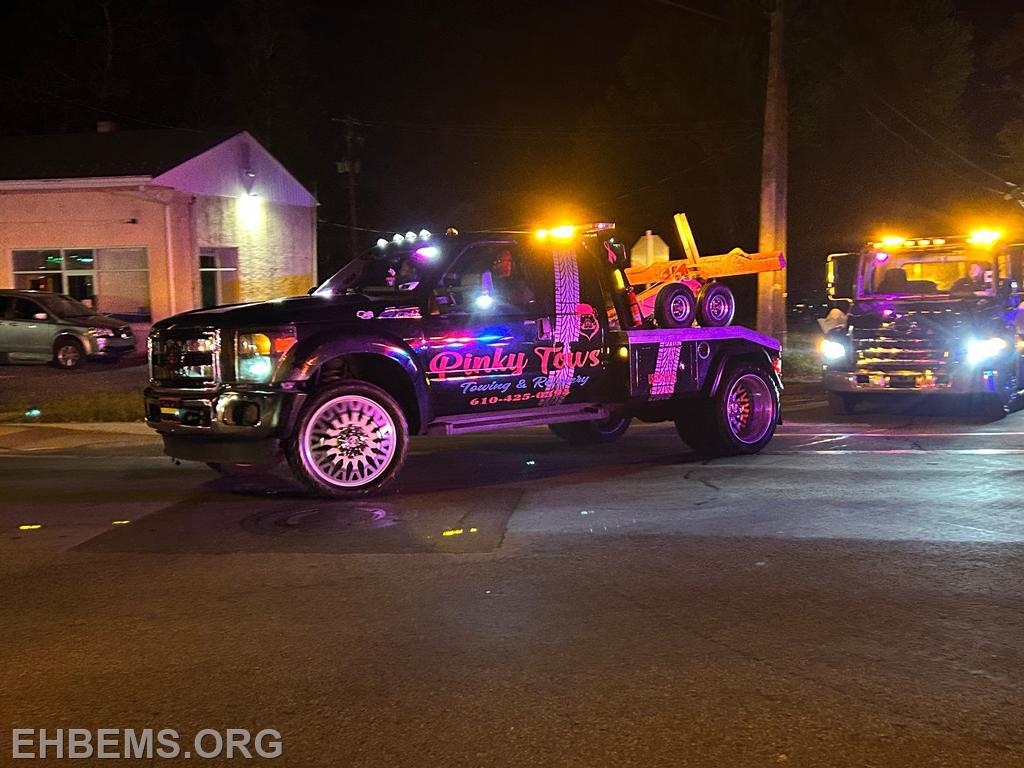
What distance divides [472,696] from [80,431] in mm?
10163

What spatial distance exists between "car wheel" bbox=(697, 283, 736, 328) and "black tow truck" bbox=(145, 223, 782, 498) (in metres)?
0.13

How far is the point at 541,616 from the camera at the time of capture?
539cm

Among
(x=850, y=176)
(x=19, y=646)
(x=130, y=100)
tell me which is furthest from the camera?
(x=130, y=100)

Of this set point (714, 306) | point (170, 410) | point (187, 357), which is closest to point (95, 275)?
point (170, 410)

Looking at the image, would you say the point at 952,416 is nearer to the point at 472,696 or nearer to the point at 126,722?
the point at 472,696

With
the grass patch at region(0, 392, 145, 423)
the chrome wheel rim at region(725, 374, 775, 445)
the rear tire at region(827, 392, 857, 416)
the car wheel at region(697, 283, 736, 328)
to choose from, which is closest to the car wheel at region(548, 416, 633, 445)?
the chrome wheel rim at region(725, 374, 775, 445)

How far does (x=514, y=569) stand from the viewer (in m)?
6.24

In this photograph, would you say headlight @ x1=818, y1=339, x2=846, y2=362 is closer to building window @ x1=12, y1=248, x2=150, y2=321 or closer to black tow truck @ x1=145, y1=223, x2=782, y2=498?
black tow truck @ x1=145, y1=223, x2=782, y2=498

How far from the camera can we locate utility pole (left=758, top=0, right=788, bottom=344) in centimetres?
1830

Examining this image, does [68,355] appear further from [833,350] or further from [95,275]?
[833,350]

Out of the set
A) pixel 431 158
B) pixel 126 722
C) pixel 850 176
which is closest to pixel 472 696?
pixel 126 722

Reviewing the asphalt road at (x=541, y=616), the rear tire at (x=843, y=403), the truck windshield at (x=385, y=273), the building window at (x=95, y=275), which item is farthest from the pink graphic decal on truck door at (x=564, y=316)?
the building window at (x=95, y=275)

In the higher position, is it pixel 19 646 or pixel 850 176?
pixel 850 176

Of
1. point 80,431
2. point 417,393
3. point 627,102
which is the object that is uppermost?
point 627,102
